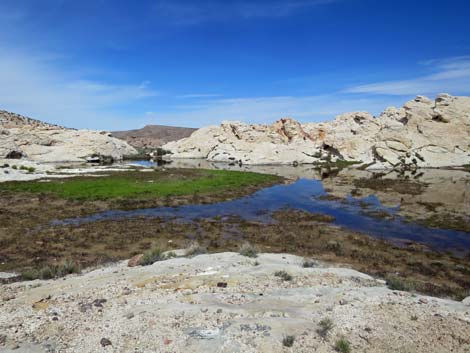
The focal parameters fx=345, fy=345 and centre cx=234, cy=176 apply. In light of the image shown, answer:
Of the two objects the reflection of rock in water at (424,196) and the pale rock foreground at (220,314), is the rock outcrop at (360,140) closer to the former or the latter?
the reflection of rock in water at (424,196)

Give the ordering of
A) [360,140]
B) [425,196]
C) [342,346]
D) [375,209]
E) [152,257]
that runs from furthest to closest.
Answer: [360,140] < [425,196] < [375,209] < [152,257] < [342,346]

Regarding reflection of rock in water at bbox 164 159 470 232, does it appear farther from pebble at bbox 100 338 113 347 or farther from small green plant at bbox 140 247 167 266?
pebble at bbox 100 338 113 347

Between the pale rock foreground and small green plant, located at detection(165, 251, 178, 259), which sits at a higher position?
the pale rock foreground

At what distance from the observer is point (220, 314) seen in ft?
26.1

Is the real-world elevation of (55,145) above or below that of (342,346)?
above

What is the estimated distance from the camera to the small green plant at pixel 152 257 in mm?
12539

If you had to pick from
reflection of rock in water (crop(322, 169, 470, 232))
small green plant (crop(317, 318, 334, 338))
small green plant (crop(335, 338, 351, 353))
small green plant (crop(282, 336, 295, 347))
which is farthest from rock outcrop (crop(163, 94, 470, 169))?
small green plant (crop(282, 336, 295, 347))

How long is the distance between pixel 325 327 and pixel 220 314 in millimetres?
2358

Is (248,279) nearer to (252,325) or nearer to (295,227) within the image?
(252,325)

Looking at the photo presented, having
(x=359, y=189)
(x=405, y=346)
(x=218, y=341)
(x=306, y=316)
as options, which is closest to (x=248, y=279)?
(x=306, y=316)

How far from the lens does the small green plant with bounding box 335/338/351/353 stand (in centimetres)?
652

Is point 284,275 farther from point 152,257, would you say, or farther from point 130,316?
point 152,257

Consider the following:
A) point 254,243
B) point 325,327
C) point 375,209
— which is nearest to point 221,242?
point 254,243

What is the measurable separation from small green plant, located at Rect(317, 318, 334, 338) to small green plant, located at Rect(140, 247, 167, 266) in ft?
23.3
